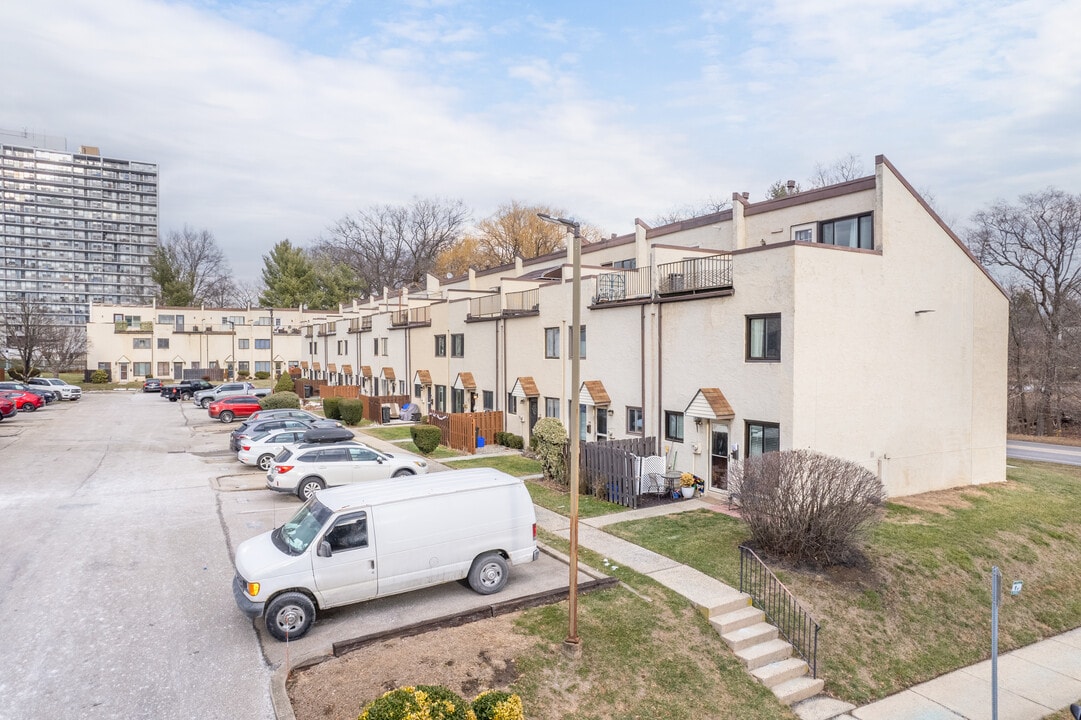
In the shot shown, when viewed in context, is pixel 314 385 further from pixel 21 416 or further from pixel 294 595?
pixel 294 595

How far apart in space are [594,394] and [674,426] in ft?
11.3

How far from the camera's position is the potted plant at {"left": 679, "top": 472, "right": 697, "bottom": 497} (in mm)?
17359

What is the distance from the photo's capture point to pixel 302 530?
9.90m

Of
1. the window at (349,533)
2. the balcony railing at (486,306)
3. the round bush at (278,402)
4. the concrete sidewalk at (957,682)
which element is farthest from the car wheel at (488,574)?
the round bush at (278,402)

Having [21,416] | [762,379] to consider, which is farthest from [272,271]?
[762,379]

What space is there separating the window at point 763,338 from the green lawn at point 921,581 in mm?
4289

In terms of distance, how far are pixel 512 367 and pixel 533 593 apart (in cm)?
1670

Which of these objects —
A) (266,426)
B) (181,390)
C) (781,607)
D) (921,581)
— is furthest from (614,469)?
(181,390)

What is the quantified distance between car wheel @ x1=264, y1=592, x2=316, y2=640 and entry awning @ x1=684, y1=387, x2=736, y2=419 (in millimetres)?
11311

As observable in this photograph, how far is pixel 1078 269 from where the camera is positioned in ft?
132

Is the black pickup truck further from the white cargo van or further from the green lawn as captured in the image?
the green lawn

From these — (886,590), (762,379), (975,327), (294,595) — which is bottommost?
(886,590)

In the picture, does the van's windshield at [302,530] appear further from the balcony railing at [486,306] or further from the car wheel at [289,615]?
the balcony railing at [486,306]

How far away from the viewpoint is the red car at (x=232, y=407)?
116ft
